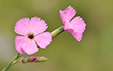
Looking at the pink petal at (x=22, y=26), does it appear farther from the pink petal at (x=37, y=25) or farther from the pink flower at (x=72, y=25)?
the pink flower at (x=72, y=25)

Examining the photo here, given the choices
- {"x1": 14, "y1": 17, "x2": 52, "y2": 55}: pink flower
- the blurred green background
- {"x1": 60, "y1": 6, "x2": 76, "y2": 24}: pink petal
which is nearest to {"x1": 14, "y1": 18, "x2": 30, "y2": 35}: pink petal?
{"x1": 14, "y1": 17, "x2": 52, "y2": 55}: pink flower

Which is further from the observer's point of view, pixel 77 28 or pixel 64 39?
pixel 64 39

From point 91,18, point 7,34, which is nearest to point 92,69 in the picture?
point 91,18

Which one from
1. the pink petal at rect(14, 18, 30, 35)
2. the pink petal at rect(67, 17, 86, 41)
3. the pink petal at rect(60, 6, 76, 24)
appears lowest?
the pink petal at rect(67, 17, 86, 41)

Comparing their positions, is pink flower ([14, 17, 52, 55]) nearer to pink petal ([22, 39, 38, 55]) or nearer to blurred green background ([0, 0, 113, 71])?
pink petal ([22, 39, 38, 55])

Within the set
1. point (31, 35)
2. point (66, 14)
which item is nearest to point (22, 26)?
point (31, 35)

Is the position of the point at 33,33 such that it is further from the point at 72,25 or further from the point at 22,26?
the point at 72,25

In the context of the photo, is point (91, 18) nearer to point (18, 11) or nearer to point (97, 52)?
point (97, 52)
